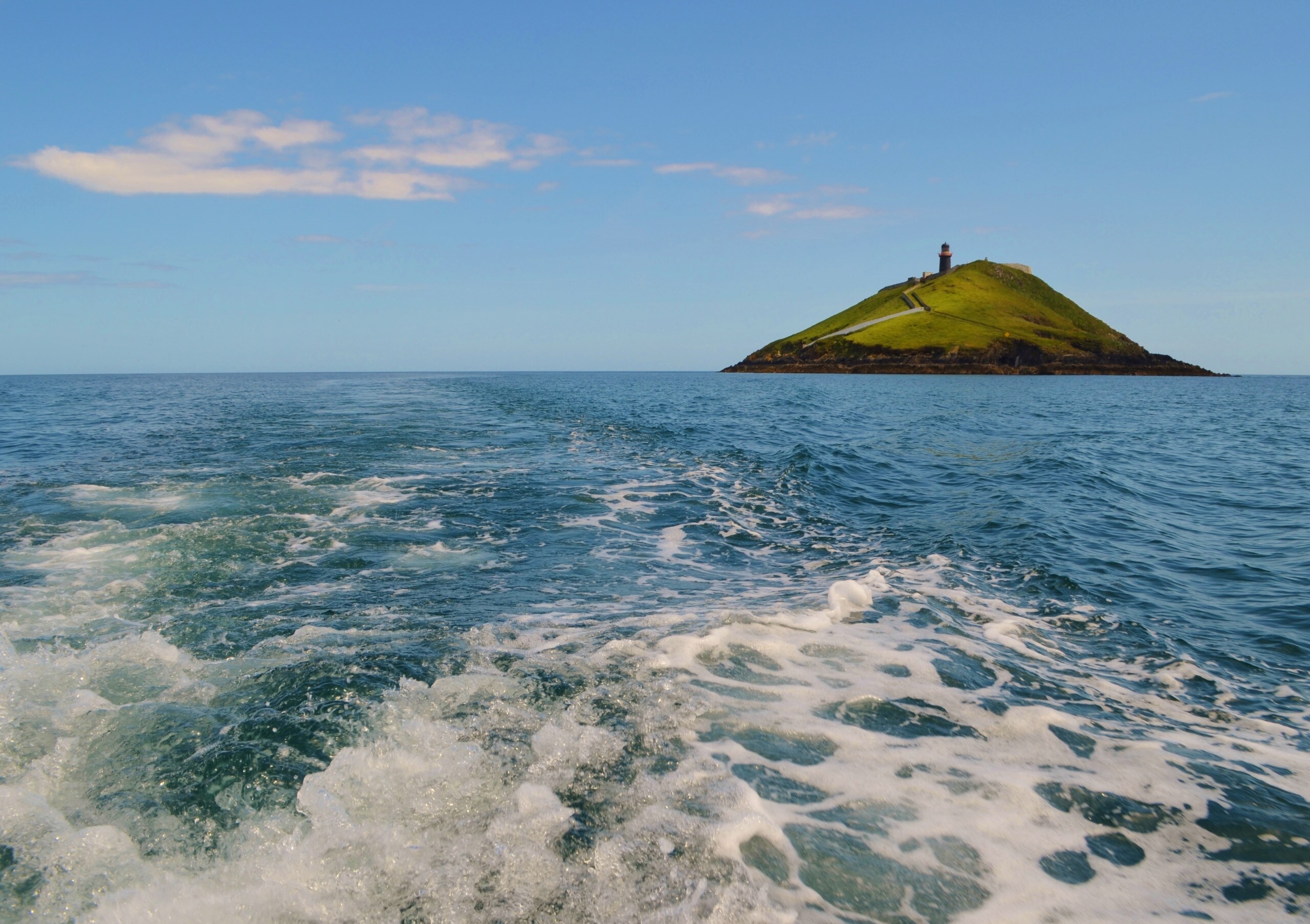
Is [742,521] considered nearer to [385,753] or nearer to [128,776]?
[385,753]

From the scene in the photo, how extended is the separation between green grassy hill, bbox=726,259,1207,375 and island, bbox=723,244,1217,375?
0.24m

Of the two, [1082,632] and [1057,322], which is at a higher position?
[1057,322]

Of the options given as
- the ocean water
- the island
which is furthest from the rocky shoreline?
the ocean water

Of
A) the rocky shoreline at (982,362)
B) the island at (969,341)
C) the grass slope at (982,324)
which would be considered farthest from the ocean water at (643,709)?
the grass slope at (982,324)

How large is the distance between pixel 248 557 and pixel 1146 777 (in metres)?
12.0

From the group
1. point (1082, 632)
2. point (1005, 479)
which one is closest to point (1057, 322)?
point (1005, 479)

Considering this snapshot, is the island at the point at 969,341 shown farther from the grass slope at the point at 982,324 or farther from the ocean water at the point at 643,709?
the ocean water at the point at 643,709

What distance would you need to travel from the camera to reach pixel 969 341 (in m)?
144

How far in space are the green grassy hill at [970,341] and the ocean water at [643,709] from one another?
5485 inches

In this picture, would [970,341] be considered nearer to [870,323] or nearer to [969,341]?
[969,341]

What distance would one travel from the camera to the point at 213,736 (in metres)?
5.40

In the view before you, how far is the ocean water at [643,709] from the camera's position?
4.11 meters

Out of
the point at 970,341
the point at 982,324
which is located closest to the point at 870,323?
the point at 982,324

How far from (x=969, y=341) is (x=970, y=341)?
0.51 m
